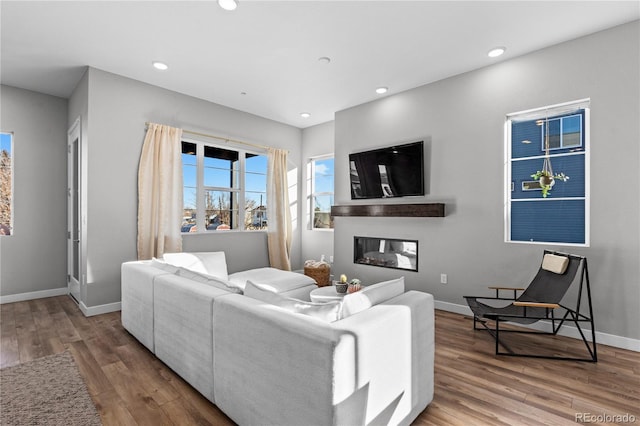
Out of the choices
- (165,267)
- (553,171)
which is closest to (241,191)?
(165,267)

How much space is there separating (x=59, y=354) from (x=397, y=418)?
9.14 ft

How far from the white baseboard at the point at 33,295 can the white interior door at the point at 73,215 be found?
137 millimetres

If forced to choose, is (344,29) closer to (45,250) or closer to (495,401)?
(495,401)

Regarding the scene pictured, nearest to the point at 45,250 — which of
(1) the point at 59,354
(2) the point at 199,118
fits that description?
(1) the point at 59,354

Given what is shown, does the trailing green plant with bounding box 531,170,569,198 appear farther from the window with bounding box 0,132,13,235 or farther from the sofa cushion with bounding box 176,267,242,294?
the window with bounding box 0,132,13,235

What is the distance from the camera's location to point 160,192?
166 inches

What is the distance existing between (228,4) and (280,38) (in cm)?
63

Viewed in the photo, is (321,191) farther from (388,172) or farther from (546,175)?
(546,175)

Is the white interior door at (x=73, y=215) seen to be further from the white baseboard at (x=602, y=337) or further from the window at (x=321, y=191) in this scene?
the white baseboard at (x=602, y=337)

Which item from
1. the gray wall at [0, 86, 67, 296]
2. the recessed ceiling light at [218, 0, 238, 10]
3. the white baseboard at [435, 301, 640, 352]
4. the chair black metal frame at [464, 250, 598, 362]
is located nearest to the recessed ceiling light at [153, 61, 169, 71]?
the recessed ceiling light at [218, 0, 238, 10]

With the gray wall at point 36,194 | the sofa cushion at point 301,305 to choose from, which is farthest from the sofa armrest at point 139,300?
the gray wall at point 36,194

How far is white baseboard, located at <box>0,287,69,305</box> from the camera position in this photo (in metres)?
4.18

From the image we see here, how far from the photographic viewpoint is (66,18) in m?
2.79

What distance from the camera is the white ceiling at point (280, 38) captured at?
265 cm
